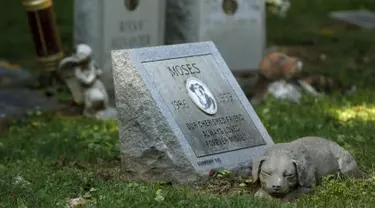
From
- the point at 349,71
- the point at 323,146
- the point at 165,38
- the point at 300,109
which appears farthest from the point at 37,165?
the point at 349,71

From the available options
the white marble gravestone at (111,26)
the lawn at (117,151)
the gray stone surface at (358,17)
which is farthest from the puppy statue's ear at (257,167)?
the gray stone surface at (358,17)

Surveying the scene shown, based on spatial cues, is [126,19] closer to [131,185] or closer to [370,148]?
[370,148]

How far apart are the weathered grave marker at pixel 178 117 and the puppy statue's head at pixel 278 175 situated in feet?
1.62

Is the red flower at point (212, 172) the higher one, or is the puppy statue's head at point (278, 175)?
the puppy statue's head at point (278, 175)

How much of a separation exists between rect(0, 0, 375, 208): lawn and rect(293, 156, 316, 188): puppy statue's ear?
0.37 ft

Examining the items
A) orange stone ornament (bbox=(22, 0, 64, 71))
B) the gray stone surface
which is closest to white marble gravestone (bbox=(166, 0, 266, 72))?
orange stone ornament (bbox=(22, 0, 64, 71))

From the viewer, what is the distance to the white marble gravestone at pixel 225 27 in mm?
10992

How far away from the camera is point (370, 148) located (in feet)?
23.8

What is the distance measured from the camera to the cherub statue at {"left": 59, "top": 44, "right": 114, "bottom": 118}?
9.20m

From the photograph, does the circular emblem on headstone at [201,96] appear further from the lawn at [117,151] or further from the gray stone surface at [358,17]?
the gray stone surface at [358,17]

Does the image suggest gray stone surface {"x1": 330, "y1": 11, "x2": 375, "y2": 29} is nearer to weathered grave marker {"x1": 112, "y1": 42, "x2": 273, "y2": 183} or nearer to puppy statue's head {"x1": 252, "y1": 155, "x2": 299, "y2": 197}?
weathered grave marker {"x1": 112, "y1": 42, "x2": 273, "y2": 183}

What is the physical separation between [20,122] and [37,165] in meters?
2.40

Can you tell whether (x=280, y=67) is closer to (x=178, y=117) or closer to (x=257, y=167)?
(x=178, y=117)

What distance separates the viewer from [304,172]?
586 cm
